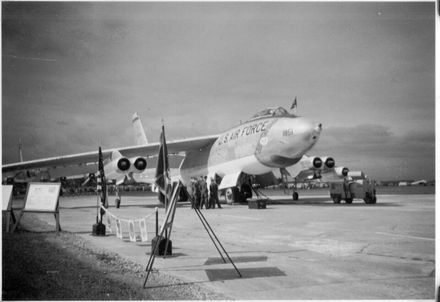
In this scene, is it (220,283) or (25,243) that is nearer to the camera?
(220,283)

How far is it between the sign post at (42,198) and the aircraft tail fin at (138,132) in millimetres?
18321

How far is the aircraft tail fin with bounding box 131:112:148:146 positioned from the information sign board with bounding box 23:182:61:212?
18.3 metres

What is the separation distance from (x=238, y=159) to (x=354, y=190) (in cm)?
541

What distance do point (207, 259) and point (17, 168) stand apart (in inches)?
715

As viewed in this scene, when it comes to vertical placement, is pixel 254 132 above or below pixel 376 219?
above

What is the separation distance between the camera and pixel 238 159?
19.0 metres

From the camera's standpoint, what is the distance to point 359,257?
19.8 ft

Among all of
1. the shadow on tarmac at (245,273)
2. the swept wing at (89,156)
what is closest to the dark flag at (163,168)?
the shadow on tarmac at (245,273)

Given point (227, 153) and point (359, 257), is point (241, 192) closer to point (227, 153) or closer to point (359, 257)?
point (227, 153)

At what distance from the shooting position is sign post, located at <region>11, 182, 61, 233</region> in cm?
979

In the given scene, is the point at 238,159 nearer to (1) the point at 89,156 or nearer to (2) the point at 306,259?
(1) the point at 89,156

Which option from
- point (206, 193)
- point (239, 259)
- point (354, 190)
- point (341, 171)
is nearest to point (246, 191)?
point (206, 193)

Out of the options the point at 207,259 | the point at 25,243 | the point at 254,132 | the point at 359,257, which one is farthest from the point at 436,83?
the point at 254,132

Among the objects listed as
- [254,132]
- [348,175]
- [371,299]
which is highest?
[254,132]
